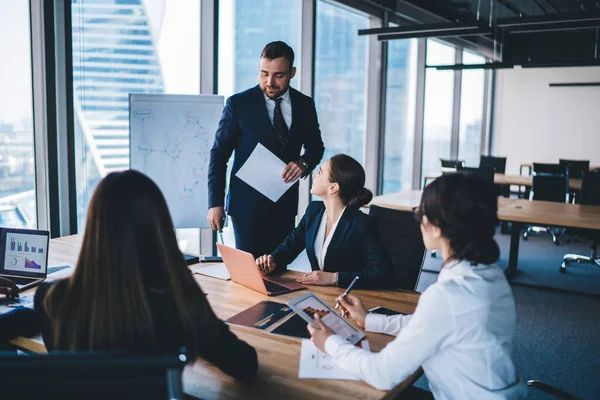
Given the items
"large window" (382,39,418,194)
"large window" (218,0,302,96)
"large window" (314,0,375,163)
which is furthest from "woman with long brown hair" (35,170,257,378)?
"large window" (382,39,418,194)

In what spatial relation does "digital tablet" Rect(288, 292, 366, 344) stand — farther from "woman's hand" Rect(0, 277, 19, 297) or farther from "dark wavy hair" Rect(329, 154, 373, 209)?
"woman's hand" Rect(0, 277, 19, 297)

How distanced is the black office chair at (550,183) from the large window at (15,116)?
566 centimetres

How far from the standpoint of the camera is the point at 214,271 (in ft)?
7.50

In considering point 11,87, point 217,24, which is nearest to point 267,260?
point 11,87

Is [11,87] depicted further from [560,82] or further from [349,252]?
[560,82]

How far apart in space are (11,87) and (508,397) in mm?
3083

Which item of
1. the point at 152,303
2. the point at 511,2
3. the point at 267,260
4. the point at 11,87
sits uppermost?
the point at 511,2

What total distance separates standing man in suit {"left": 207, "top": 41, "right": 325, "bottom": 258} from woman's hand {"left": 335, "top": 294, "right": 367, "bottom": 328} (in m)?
1.03

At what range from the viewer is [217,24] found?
4402 millimetres

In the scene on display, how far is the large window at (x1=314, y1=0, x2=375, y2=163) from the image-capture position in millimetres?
5980

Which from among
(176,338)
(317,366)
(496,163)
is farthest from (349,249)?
(496,163)

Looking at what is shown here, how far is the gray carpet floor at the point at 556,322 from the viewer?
Result: 307 cm

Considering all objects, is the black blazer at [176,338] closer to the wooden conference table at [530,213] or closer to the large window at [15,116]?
the large window at [15,116]

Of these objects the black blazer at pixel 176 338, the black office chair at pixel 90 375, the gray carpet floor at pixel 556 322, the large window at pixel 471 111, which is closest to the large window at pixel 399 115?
the gray carpet floor at pixel 556 322
